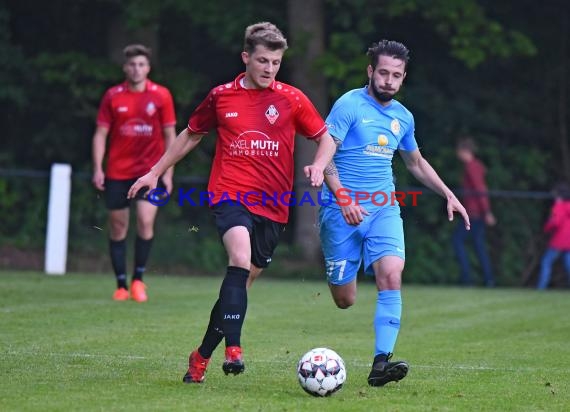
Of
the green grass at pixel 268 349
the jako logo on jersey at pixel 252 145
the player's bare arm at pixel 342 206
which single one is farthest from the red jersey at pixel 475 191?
the jako logo on jersey at pixel 252 145

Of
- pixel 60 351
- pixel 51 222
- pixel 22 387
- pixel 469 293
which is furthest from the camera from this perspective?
pixel 51 222

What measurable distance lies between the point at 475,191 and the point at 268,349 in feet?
36.2

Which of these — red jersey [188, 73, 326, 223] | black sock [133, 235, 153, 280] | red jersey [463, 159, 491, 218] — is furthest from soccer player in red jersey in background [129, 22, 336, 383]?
red jersey [463, 159, 491, 218]

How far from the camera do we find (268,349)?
9.73m

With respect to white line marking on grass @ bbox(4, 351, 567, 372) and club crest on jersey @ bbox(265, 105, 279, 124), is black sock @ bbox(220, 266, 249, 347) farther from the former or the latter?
white line marking on grass @ bbox(4, 351, 567, 372)

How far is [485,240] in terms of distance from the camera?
70.1ft

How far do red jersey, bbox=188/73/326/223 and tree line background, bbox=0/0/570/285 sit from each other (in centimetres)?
1245

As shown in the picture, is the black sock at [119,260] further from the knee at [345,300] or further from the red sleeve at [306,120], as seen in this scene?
the red sleeve at [306,120]

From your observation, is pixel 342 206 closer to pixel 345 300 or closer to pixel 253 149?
pixel 253 149

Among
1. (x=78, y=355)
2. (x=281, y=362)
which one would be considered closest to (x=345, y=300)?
(x=281, y=362)

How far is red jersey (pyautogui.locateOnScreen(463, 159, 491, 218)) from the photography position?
20094 millimetres

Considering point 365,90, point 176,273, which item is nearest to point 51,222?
point 176,273

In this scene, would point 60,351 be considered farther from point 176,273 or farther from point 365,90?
point 176,273

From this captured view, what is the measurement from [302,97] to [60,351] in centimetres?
278
